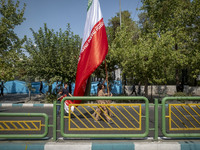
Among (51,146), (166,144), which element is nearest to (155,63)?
(166,144)

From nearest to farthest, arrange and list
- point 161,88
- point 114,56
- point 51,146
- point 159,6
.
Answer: point 51,146, point 114,56, point 159,6, point 161,88

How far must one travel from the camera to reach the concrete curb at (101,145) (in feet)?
14.0

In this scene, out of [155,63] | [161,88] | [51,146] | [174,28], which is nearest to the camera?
[51,146]

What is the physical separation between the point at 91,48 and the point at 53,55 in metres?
10.4

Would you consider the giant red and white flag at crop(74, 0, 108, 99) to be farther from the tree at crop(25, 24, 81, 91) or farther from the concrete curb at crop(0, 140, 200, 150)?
the tree at crop(25, 24, 81, 91)

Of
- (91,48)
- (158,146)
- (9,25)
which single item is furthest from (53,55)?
(158,146)

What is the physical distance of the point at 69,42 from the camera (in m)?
16.3

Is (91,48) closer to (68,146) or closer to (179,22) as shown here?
(68,146)

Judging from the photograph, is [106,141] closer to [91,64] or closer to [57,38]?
[91,64]

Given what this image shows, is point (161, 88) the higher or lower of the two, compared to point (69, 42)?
lower

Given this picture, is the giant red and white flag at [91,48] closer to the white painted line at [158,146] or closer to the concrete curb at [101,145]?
the concrete curb at [101,145]

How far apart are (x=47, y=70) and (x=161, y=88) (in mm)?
18122

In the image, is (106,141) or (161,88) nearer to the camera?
(106,141)

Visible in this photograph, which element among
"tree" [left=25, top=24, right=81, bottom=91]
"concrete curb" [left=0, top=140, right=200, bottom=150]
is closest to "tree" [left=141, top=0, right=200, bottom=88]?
"tree" [left=25, top=24, right=81, bottom=91]
